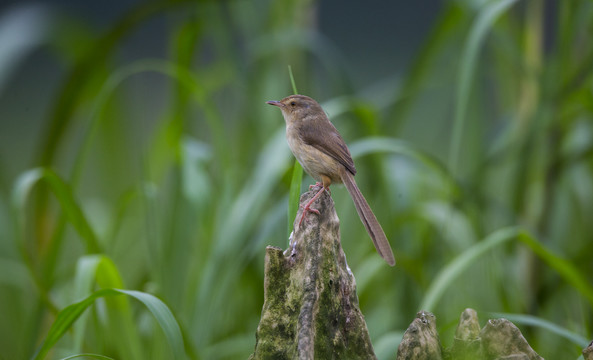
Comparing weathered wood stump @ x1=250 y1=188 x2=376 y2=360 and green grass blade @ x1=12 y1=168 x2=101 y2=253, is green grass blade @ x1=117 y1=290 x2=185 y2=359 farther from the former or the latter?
green grass blade @ x1=12 y1=168 x2=101 y2=253

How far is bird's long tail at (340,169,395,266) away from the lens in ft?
4.75

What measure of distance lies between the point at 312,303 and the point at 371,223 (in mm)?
417

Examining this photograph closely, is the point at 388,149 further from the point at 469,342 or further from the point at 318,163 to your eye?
the point at 469,342

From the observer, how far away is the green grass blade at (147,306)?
5.13 feet

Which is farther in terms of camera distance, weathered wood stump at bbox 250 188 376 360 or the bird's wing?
the bird's wing

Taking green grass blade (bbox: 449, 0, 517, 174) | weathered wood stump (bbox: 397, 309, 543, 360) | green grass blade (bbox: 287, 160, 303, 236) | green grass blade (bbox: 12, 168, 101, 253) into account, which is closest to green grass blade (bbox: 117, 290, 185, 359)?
green grass blade (bbox: 287, 160, 303, 236)

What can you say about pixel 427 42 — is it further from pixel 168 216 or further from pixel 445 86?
pixel 168 216

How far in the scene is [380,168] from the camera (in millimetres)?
2986

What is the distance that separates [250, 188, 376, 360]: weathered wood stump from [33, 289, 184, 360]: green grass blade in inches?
15.2

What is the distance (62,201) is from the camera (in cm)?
226

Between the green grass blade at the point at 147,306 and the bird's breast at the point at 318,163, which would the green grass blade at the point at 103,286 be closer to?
the green grass blade at the point at 147,306

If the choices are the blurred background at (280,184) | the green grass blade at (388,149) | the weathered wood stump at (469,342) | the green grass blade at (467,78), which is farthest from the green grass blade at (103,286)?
the green grass blade at (467,78)

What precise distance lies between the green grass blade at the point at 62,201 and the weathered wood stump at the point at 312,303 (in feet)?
3.94

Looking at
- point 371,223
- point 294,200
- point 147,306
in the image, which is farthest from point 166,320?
point 371,223
